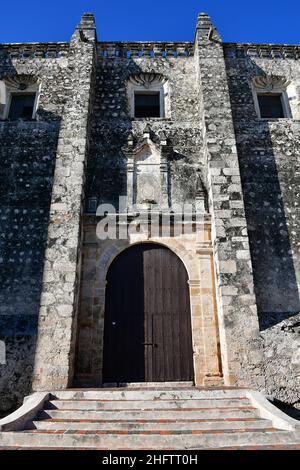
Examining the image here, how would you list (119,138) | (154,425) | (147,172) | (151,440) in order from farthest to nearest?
(119,138)
(147,172)
(154,425)
(151,440)

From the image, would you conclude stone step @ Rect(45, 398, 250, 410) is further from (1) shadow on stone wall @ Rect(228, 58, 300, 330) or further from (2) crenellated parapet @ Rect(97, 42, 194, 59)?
(2) crenellated parapet @ Rect(97, 42, 194, 59)

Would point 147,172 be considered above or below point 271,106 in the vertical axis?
below

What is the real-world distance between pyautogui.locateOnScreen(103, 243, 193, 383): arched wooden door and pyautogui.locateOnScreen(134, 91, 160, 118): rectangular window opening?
159 inches

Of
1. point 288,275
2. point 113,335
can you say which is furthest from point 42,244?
point 288,275

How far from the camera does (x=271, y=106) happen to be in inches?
385

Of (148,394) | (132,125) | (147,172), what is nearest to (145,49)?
(132,125)

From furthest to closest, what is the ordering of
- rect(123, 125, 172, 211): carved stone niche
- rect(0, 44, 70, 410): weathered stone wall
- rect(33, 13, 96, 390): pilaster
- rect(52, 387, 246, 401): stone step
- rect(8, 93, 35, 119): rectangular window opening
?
rect(8, 93, 35, 119): rectangular window opening, rect(123, 125, 172, 211): carved stone niche, rect(0, 44, 70, 410): weathered stone wall, rect(33, 13, 96, 390): pilaster, rect(52, 387, 246, 401): stone step

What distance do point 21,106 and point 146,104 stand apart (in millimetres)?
3420

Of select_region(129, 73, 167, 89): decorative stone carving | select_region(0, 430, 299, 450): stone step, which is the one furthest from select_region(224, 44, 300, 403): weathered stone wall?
select_region(0, 430, 299, 450): stone step

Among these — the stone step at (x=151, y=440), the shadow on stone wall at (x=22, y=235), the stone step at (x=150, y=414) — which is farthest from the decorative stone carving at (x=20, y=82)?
the stone step at (x=151, y=440)

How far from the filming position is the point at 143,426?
14.1 feet

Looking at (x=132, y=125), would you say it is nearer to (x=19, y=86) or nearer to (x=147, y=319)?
(x=19, y=86)

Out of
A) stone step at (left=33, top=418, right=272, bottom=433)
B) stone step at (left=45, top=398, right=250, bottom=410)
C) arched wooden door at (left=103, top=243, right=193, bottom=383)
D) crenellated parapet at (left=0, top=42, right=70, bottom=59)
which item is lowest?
stone step at (left=33, top=418, right=272, bottom=433)

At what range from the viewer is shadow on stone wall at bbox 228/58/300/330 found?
7090 millimetres
